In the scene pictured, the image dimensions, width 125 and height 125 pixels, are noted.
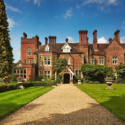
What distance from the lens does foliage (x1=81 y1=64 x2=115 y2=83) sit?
1030 inches

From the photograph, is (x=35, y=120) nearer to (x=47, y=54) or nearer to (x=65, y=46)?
(x=47, y=54)

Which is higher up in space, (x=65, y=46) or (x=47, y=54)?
(x=65, y=46)

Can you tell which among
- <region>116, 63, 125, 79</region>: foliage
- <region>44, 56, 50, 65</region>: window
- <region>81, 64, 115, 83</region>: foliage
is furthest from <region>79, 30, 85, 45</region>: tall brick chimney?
<region>116, 63, 125, 79</region>: foliage

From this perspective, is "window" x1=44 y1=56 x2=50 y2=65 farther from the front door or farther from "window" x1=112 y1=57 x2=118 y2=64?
"window" x1=112 y1=57 x2=118 y2=64

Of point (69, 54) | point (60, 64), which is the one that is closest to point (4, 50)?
point (60, 64)

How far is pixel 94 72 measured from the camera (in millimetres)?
26375

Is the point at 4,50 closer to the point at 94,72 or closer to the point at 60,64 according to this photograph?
the point at 60,64

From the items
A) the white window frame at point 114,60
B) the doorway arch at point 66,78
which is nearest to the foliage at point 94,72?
the doorway arch at point 66,78

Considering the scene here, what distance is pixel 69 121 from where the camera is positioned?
461 centimetres

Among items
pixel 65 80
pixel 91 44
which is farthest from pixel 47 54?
pixel 91 44

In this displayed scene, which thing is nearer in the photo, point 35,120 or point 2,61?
point 35,120

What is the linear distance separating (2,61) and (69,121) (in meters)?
16.4

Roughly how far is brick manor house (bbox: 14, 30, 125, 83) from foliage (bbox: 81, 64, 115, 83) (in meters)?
2.13

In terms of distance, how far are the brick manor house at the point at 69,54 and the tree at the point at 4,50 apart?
23.5ft
